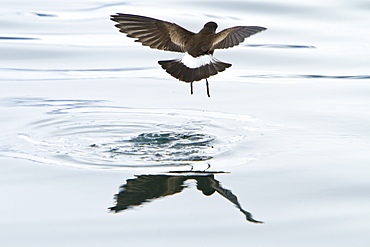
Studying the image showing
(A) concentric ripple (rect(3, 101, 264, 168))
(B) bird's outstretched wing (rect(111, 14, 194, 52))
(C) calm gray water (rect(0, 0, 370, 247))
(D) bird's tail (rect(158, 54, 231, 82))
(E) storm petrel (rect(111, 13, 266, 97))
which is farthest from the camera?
(B) bird's outstretched wing (rect(111, 14, 194, 52))

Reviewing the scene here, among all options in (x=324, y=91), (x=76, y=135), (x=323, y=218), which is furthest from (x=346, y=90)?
(x=323, y=218)

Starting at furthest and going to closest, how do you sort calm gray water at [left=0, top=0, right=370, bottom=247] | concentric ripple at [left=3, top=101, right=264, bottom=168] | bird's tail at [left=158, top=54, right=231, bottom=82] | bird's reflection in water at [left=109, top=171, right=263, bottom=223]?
bird's tail at [left=158, top=54, right=231, bottom=82]
concentric ripple at [left=3, top=101, right=264, bottom=168]
bird's reflection in water at [left=109, top=171, right=263, bottom=223]
calm gray water at [left=0, top=0, right=370, bottom=247]

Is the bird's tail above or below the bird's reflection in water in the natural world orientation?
above

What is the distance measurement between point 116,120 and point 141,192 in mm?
1729

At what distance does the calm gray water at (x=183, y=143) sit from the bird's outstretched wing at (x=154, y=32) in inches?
21.7

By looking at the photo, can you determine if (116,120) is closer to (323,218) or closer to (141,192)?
(141,192)

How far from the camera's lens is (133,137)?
210 inches

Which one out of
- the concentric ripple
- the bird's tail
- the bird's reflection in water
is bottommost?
the bird's reflection in water

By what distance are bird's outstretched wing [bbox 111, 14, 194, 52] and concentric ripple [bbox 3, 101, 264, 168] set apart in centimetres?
55

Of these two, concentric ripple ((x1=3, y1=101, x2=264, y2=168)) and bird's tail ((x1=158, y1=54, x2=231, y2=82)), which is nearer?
concentric ripple ((x1=3, y1=101, x2=264, y2=168))

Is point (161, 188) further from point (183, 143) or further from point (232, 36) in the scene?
point (232, 36)

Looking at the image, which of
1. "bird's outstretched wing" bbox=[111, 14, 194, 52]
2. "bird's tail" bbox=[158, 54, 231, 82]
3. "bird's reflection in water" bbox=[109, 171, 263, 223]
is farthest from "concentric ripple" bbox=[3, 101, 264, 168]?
"bird's outstretched wing" bbox=[111, 14, 194, 52]

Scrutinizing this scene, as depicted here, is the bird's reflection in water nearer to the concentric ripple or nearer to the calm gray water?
the calm gray water

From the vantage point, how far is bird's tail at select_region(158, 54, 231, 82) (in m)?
5.18
